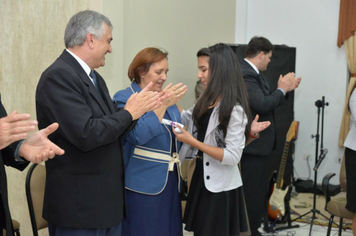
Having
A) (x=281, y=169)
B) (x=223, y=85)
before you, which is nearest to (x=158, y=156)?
(x=223, y=85)

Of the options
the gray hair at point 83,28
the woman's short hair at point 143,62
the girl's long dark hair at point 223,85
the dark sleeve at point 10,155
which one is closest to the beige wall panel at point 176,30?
the woman's short hair at point 143,62

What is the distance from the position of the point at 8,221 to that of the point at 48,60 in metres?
1.95

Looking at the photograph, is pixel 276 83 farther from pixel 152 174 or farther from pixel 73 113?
pixel 73 113

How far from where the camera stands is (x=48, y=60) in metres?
3.38

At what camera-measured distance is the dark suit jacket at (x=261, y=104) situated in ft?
11.5

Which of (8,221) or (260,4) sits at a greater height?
(260,4)

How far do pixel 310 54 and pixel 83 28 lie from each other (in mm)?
5037

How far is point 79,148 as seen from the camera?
185 cm

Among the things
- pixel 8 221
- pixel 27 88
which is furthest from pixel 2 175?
pixel 27 88

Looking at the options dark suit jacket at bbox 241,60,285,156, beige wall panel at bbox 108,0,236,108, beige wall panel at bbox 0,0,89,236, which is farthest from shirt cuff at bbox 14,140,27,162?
dark suit jacket at bbox 241,60,285,156

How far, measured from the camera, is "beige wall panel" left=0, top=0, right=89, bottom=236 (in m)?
3.29

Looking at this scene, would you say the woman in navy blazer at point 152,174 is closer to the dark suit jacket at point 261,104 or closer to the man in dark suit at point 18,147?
the man in dark suit at point 18,147

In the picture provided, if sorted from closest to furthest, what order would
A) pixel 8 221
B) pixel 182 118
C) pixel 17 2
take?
pixel 8 221 → pixel 182 118 → pixel 17 2

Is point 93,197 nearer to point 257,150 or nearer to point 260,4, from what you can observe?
point 257,150
